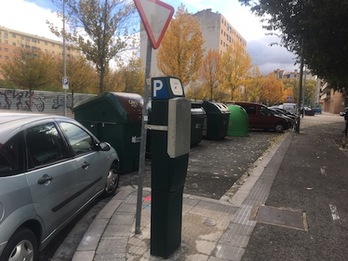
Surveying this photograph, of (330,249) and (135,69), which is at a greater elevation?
(135,69)

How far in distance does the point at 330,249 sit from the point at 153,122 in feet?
8.22

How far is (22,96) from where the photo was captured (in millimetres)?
25953

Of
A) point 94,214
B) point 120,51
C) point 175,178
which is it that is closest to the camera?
point 175,178

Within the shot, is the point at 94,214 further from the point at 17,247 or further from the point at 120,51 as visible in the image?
the point at 120,51

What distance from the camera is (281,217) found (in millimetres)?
4613

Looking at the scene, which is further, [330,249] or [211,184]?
[211,184]

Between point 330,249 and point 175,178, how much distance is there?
2.04 meters

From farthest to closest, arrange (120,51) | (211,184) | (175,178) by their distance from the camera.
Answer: (120,51)
(211,184)
(175,178)

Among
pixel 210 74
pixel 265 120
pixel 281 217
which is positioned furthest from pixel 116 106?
pixel 210 74

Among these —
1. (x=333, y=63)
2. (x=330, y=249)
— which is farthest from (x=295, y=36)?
(x=330, y=249)

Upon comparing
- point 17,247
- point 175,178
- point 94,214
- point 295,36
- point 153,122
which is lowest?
point 94,214

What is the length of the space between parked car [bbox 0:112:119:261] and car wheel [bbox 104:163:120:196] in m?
0.81

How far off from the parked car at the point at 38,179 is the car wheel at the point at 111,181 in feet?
2.64

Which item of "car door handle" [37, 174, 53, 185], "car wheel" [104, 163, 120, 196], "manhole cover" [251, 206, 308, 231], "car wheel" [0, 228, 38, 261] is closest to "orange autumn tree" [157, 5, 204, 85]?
"car wheel" [104, 163, 120, 196]
